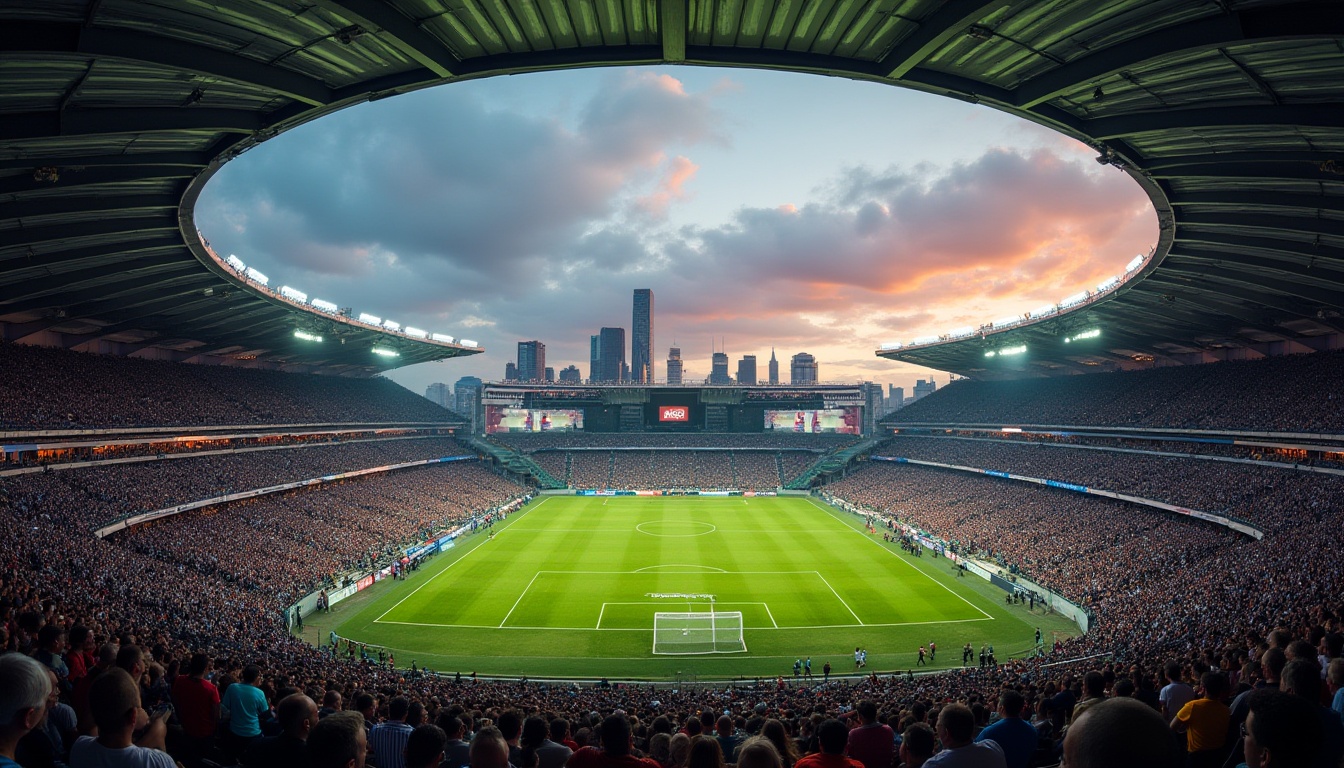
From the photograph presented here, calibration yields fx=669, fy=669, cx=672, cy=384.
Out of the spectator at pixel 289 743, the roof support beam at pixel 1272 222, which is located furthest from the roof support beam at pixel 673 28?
the roof support beam at pixel 1272 222

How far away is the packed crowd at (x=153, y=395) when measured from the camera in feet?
120

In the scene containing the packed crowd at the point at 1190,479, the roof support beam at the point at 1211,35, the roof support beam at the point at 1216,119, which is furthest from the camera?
the packed crowd at the point at 1190,479

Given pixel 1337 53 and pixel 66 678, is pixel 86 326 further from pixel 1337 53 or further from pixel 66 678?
pixel 1337 53

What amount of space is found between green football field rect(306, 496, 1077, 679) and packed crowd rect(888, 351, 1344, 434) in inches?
807

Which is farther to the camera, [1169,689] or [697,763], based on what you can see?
[1169,689]

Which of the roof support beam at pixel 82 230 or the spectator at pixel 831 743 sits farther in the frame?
the roof support beam at pixel 82 230

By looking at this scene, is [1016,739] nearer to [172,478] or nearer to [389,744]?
[389,744]

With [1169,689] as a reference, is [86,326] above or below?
above

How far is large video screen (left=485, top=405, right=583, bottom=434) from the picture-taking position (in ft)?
298

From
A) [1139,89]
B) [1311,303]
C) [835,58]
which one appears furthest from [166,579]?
[1311,303]

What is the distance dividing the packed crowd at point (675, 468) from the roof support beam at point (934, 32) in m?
69.2

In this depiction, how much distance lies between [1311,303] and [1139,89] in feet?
98.8

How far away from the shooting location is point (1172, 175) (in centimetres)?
1973

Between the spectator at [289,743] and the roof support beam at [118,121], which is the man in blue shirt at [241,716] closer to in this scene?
the spectator at [289,743]
